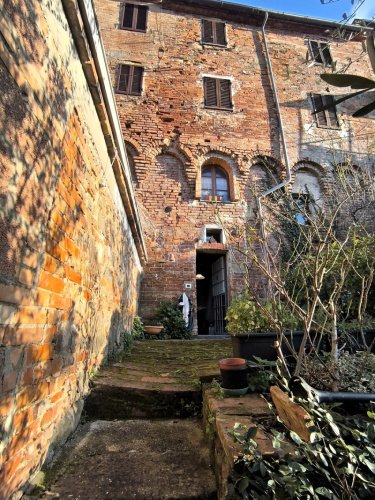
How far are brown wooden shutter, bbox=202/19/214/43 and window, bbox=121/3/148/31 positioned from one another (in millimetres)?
2040

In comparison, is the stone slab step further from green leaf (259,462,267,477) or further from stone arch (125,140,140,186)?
stone arch (125,140,140,186)

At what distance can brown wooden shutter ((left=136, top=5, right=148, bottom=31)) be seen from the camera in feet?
31.2

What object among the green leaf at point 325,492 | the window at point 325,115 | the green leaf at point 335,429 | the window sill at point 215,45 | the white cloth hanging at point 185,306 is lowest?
the green leaf at point 325,492

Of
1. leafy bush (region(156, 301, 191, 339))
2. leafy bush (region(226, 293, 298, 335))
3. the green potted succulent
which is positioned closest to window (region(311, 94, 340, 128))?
leafy bush (region(156, 301, 191, 339))

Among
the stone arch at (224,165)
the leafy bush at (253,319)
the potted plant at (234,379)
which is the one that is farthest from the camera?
the stone arch at (224,165)

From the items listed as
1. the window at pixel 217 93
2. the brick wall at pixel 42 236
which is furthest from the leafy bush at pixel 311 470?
the window at pixel 217 93

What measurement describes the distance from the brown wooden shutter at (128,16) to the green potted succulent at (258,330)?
10448 millimetres

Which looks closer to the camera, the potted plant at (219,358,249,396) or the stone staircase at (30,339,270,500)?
the stone staircase at (30,339,270,500)

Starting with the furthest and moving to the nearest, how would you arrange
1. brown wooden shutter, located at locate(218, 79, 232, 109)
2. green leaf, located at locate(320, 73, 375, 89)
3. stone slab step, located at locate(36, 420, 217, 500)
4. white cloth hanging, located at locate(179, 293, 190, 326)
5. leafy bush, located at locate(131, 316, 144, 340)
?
brown wooden shutter, located at locate(218, 79, 232, 109)
white cloth hanging, located at locate(179, 293, 190, 326)
leafy bush, located at locate(131, 316, 144, 340)
green leaf, located at locate(320, 73, 375, 89)
stone slab step, located at locate(36, 420, 217, 500)

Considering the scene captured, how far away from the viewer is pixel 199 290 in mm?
10289

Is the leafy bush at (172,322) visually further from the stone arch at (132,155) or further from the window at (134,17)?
the window at (134,17)

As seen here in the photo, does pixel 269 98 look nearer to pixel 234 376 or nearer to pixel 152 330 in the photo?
pixel 152 330

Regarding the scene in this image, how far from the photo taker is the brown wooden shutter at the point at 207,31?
978 cm

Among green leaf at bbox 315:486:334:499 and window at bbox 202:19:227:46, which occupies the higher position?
window at bbox 202:19:227:46
